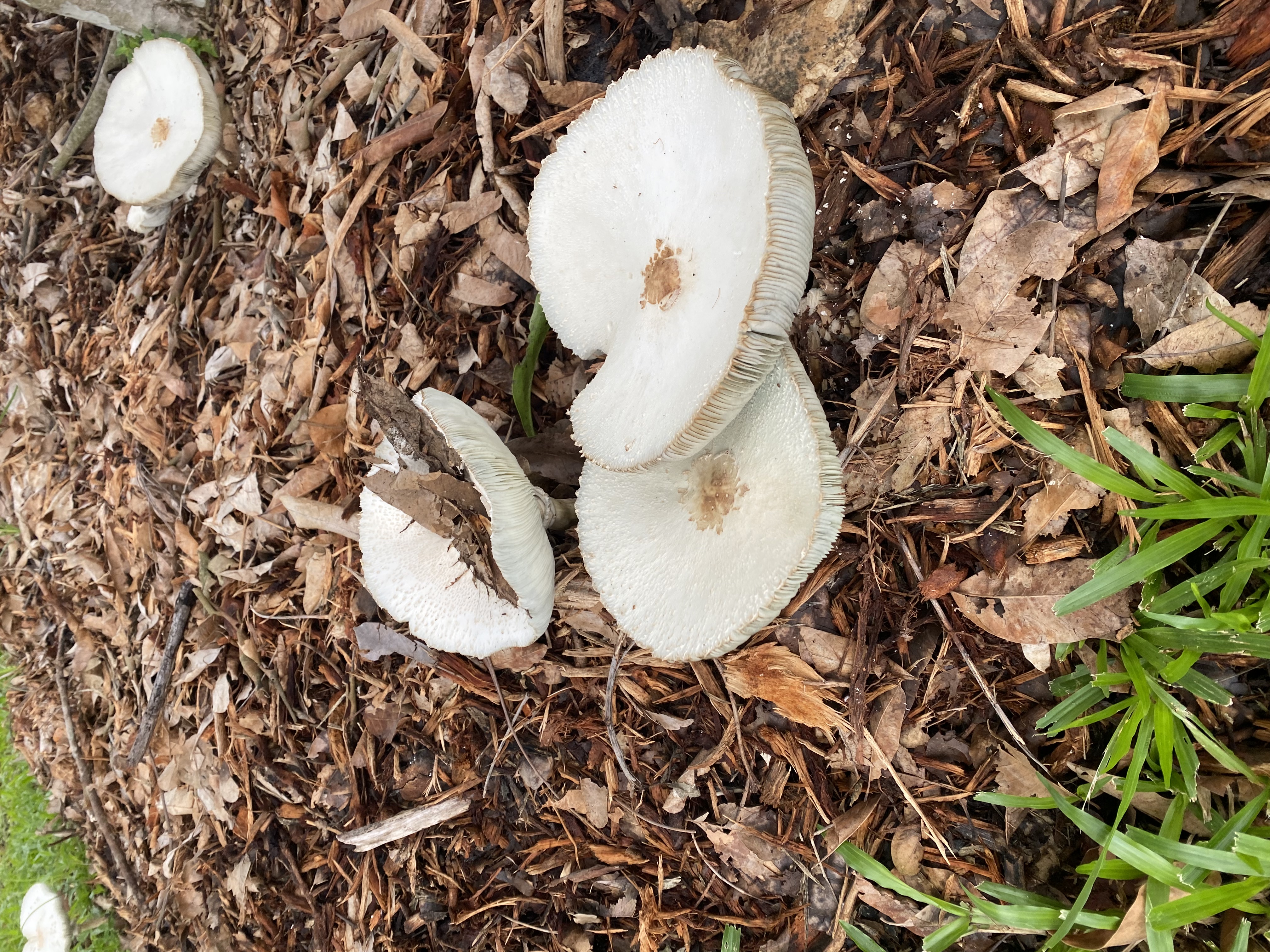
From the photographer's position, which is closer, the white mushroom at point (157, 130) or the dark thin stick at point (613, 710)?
the dark thin stick at point (613, 710)

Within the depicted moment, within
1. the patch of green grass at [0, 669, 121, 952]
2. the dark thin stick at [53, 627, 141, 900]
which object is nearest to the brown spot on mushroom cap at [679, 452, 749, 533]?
the dark thin stick at [53, 627, 141, 900]

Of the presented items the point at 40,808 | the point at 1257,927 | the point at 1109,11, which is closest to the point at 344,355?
the point at 1109,11

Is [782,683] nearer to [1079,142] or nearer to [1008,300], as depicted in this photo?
[1008,300]

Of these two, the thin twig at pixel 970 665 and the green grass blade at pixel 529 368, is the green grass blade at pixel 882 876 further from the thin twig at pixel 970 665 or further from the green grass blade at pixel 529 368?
the green grass blade at pixel 529 368

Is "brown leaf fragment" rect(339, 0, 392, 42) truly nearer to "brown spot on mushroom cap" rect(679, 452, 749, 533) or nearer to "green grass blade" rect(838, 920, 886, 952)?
"brown spot on mushroom cap" rect(679, 452, 749, 533)

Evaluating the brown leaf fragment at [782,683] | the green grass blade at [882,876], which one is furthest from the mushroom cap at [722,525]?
the green grass blade at [882,876]

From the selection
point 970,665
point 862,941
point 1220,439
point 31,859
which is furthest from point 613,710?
point 31,859
